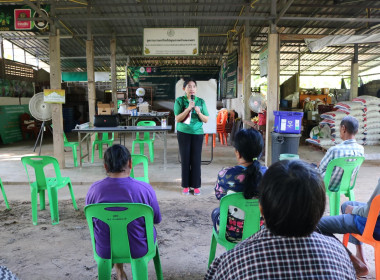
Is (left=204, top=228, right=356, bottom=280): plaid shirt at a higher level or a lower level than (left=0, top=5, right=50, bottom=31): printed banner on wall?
lower

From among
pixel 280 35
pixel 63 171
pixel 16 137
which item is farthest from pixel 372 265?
pixel 16 137

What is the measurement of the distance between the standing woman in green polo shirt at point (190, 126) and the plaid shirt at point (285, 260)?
3.22 meters

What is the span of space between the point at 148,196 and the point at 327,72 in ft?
83.8

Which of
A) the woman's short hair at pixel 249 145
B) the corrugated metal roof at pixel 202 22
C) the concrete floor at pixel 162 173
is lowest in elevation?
the concrete floor at pixel 162 173

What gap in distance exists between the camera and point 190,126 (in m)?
4.26

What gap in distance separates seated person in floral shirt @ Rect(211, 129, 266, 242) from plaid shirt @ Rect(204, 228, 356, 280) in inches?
38.1

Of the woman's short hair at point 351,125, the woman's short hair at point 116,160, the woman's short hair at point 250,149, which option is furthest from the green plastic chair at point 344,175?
the woman's short hair at point 116,160


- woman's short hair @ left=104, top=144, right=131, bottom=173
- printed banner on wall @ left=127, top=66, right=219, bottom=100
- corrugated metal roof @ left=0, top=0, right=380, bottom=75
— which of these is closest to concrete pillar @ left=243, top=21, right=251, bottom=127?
corrugated metal roof @ left=0, top=0, right=380, bottom=75

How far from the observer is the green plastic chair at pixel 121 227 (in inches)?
71.2

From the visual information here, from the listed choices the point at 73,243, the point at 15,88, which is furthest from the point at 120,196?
the point at 15,88

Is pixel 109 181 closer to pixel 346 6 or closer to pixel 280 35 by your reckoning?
pixel 280 35

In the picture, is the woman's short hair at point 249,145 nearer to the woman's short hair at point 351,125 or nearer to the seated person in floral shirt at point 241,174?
the seated person in floral shirt at point 241,174

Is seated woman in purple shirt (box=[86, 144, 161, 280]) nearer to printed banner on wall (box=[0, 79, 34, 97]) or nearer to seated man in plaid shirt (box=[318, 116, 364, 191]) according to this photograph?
seated man in plaid shirt (box=[318, 116, 364, 191])

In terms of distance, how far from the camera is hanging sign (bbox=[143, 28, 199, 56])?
23.6ft
